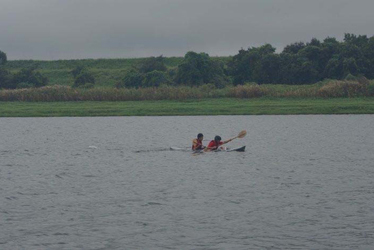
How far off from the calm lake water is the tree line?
55.0m

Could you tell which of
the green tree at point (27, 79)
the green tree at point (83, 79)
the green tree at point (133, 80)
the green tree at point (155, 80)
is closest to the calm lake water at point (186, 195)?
the green tree at point (155, 80)

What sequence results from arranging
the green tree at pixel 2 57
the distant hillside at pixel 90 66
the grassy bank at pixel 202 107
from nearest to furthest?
1. the grassy bank at pixel 202 107
2. the distant hillside at pixel 90 66
3. the green tree at pixel 2 57

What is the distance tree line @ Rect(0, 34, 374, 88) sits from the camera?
96188 mm

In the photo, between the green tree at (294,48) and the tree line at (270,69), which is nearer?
the tree line at (270,69)

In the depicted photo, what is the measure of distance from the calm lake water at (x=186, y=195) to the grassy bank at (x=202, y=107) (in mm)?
19015

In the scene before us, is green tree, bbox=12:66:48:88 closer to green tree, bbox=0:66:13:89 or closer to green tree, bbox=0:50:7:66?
green tree, bbox=0:66:13:89

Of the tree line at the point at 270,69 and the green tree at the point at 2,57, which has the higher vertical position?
the green tree at the point at 2,57

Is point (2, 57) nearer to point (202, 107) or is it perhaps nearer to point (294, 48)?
point (294, 48)

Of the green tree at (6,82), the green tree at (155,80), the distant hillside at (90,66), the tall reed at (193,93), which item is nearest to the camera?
the tall reed at (193,93)

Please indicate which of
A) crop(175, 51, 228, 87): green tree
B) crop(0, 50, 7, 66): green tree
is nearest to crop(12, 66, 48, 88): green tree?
crop(175, 51, 228, 87): green tree

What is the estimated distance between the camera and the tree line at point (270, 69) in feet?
316

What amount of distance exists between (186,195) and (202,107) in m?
44.0

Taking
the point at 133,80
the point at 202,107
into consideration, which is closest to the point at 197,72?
the point at 133,80

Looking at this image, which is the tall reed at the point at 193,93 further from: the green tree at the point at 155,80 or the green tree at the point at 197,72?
the green tree at the point at 155,80
